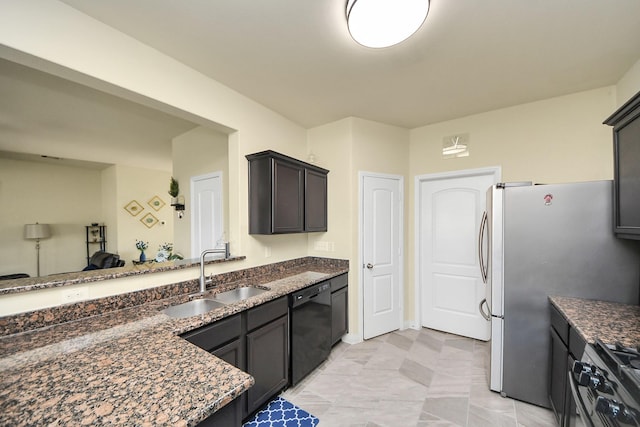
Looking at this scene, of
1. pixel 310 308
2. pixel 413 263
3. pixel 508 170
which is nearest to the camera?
pixel 310 308

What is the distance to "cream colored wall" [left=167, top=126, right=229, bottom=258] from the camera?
10.7ft

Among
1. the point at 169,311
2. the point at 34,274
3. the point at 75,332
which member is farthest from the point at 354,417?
the point at 34,274

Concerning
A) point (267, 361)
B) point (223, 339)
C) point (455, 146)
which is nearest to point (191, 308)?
point (223, 339)

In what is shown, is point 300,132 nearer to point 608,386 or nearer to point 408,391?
point 408,391

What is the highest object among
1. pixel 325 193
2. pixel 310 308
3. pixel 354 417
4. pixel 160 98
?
pixel 160 98

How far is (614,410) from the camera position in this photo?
93 cm

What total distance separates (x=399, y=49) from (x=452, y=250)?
8.00 feet

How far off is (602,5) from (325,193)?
2.53 m

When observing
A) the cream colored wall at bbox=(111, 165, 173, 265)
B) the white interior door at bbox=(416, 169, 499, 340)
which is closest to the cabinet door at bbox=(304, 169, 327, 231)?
the white interior door at bbox=(416, 169, 499, 340)

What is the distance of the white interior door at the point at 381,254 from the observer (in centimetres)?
310

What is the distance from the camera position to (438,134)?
10.7ft

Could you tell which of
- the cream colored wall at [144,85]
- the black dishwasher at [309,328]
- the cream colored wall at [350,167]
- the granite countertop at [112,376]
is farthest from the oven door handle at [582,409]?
the cream colored wall at [144,85]

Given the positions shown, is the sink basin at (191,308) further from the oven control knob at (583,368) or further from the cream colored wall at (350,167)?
the oven control knob at (583,368)

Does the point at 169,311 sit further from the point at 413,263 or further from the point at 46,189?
the point at 46,189
